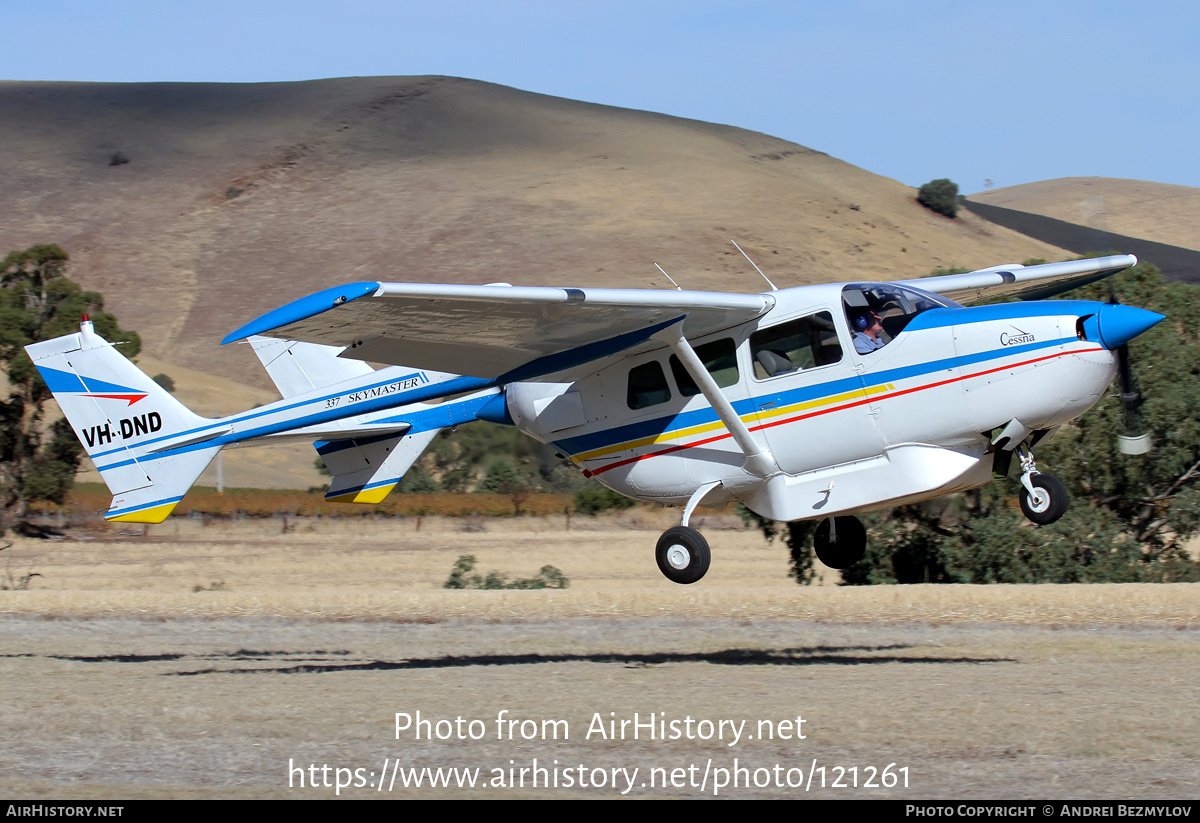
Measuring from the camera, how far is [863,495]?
13273mm

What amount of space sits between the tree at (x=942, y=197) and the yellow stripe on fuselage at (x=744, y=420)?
9291 centimetres

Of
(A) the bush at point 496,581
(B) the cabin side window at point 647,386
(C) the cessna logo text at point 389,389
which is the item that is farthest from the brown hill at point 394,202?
(B) the cabin side window at point 647,386

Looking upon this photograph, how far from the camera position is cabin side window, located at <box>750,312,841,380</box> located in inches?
517

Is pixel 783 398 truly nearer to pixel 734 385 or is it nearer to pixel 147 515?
pixel 734 385

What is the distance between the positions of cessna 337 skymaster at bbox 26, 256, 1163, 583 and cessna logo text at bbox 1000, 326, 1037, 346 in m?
0.02

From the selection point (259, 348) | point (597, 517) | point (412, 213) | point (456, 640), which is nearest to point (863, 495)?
point (456, 640)

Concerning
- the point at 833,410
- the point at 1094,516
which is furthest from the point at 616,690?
the point at 1094,516

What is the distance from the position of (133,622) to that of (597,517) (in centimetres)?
2476

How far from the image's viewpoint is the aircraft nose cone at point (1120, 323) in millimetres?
→ 11797

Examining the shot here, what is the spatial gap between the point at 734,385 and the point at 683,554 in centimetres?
195

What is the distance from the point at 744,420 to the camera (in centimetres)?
1371

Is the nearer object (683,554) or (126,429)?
(683,554)

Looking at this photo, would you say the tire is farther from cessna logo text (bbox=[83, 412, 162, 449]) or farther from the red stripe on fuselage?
cessna logo text (bbox=[83, 412, 162, 449])

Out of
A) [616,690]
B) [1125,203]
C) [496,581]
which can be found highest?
[1125,203]
